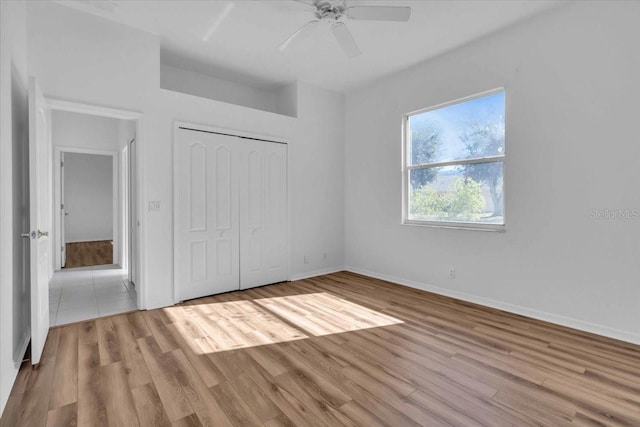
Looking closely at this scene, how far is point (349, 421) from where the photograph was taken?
171cm

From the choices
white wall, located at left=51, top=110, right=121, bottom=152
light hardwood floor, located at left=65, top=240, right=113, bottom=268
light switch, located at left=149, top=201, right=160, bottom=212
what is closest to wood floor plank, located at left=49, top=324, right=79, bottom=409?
light switch, located at left=149, top=201, right=160, bottom=212

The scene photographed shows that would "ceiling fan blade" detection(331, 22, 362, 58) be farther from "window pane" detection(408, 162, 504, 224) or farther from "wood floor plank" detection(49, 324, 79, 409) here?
"wood floor plank" detection(49, 324, 79, 409)

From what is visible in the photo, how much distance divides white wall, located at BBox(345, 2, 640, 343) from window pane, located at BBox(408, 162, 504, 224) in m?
0.17

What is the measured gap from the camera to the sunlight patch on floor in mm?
2732

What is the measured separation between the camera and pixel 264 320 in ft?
10.4

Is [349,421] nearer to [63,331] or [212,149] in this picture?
→ [63,331]

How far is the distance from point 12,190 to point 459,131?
14.0 ft

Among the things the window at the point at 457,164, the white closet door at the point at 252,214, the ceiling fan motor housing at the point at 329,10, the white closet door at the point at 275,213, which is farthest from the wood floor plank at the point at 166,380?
the window at the point at 457,164

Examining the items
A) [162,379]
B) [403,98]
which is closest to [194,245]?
[162,379]

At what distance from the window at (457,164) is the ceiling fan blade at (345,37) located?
1.52 metres

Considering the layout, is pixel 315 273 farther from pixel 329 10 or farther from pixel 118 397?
pixel 329 10

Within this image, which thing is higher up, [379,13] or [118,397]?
[379,13]

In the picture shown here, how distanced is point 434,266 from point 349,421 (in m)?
2.80

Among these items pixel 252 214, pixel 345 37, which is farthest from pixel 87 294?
pixel 345 37
